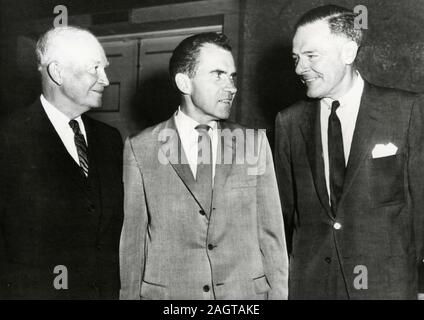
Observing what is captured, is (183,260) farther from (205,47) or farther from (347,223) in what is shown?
(205,47)

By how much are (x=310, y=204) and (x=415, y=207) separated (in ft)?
1.38

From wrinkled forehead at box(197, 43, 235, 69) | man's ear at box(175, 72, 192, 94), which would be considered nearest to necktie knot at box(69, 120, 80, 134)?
man's ear at box(175, 72, 192, 94)

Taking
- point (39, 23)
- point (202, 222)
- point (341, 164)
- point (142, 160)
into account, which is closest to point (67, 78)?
point (142, 160)

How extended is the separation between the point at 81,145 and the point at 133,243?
0.48m

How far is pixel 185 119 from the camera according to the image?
1.94 m

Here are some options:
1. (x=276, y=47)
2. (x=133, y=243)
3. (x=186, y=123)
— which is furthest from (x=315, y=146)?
(x=276, y=47)

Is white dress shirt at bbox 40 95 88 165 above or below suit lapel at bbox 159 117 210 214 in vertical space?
above

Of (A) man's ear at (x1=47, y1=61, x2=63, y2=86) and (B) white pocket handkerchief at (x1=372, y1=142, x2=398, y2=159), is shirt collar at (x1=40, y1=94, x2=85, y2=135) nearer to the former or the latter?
(A) man's ear at (x1=47, y1=61, x2=63, y2=86)

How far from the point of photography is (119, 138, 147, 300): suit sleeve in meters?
1.82

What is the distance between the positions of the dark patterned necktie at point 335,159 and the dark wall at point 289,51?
1097 mm

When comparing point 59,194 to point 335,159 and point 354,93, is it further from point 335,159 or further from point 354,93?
point 354,93

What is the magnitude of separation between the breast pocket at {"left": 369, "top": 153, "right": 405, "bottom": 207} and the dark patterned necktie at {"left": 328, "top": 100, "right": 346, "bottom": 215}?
0.39 ft

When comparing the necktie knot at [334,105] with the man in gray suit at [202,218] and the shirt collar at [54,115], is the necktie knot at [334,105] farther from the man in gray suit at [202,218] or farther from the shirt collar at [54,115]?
the shirt collar at [54,115]

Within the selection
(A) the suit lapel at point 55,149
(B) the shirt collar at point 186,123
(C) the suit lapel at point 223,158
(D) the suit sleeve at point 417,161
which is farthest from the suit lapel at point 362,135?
(A) the suit lapel at point 55,149
